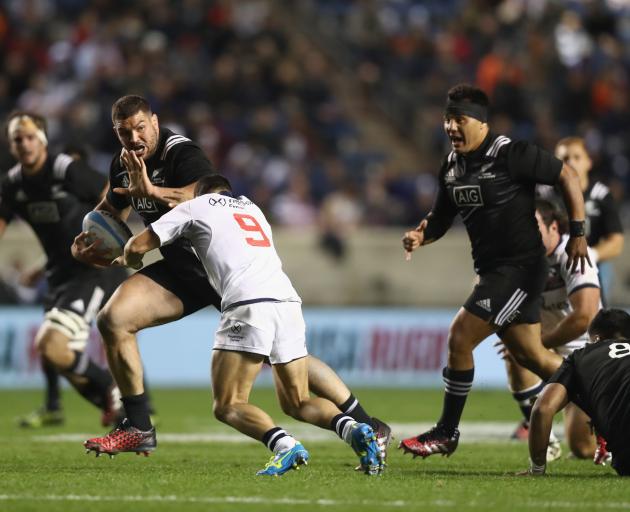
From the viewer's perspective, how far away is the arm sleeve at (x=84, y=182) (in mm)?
10812

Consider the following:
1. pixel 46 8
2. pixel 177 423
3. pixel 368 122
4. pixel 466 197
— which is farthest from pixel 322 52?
pixel 466 197

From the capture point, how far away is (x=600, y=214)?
35.3 ft

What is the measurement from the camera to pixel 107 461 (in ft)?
Result: 28.3

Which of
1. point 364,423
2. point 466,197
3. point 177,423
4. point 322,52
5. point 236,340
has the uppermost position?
point 322,52

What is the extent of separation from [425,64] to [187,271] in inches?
538

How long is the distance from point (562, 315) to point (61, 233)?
4299 millimetres

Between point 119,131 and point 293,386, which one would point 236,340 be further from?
point 119,131

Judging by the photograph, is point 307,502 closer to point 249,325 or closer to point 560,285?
point 249,325

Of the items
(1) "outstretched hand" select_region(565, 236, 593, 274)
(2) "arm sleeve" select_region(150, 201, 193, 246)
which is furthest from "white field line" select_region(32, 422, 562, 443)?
(2) "arm sleeve" select_region(150, 201, 193, 246)

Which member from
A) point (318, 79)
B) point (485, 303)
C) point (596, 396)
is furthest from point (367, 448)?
point (318, 79)

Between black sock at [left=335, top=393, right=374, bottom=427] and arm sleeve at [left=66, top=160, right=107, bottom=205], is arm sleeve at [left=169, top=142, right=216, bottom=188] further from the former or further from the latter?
arm sleeve at [left=66, top=160, right=107, bottom=205]

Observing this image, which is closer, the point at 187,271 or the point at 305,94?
the point at 187,271

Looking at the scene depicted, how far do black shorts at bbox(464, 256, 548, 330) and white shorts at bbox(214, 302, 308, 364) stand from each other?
1.48 metres

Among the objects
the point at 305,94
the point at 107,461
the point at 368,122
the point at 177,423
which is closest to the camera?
the point at 107,461
